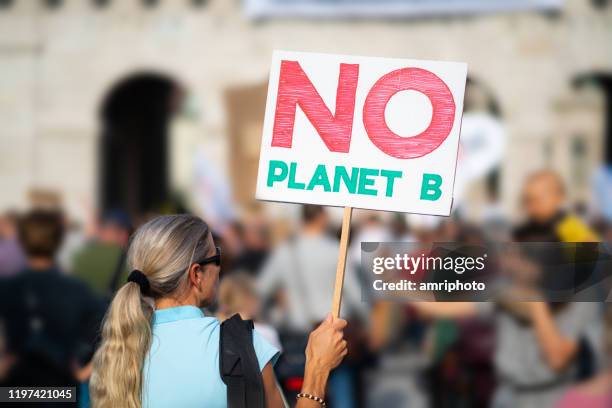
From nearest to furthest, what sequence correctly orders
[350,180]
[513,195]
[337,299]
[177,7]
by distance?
[337,299] < [350,180] < [513,195] < [177,7]

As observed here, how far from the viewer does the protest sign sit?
10.9 feet

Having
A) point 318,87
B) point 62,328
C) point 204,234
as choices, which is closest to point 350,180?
point 318,87

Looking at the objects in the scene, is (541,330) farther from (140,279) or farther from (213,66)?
(213,66)

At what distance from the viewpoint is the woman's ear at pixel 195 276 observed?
2.92m

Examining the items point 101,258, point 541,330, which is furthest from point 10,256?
point 541,330

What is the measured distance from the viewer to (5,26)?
85.0 feet

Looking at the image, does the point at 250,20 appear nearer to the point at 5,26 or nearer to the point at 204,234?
the point at 5,26

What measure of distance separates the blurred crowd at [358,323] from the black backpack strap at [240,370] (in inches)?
Result: 29.6

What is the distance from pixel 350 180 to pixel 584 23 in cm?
2243

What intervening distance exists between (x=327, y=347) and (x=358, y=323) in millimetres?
3981

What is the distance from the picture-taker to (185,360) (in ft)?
9.29

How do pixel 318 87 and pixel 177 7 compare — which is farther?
pixel 177 7

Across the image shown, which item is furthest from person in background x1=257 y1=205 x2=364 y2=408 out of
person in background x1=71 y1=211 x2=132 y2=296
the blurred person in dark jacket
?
the blurred person in dark jacket

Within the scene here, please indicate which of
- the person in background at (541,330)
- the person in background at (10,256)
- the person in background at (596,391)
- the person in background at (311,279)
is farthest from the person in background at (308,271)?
the person in background at (596,391)
